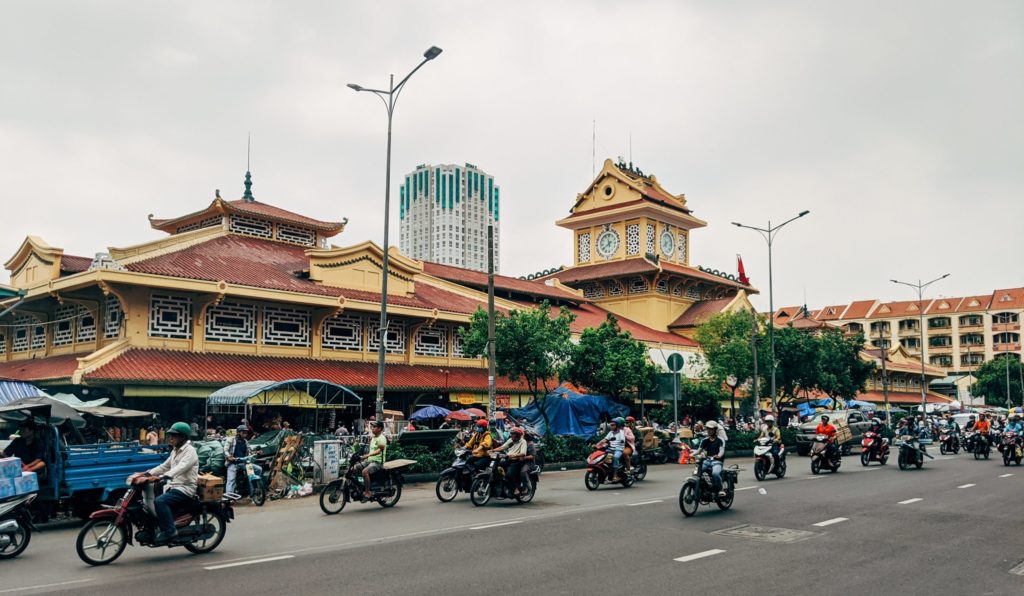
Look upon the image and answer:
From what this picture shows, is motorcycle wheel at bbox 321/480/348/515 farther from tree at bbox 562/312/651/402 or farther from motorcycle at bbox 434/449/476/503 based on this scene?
tree at bbox 562/312/651/402

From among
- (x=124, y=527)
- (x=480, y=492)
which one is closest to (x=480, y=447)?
(x=480, y=492)

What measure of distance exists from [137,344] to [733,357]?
988 inches

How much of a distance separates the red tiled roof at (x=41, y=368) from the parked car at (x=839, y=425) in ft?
80.1

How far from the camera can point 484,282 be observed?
45719 millimetres

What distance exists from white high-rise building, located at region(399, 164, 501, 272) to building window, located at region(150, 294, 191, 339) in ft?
467

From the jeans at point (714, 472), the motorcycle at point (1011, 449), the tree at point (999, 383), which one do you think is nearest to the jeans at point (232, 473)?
the jeans at point (714, 472)

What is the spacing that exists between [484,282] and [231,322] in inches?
744

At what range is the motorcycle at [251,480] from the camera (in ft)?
55.7

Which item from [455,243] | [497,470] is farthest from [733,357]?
[455,243]

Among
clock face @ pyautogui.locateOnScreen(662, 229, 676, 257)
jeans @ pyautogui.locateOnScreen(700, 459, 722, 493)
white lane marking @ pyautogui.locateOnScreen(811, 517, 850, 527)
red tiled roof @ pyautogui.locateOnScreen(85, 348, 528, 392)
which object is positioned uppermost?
clock face @ pyautogui.locateOnScreen(662, 229, 676, 257)

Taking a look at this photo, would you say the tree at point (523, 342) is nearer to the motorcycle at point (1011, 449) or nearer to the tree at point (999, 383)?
the motorcycle at point (1011, 449)

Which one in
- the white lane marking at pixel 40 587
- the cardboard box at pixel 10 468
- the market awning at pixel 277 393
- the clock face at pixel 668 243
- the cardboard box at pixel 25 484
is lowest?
the white lane marking at pixel 40 587

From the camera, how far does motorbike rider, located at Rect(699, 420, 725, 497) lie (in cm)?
1427

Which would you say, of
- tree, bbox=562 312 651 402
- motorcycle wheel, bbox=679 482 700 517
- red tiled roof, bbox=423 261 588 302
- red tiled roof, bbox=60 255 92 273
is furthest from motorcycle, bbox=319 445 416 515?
red tiled roof, bbox=423 261 588 302
